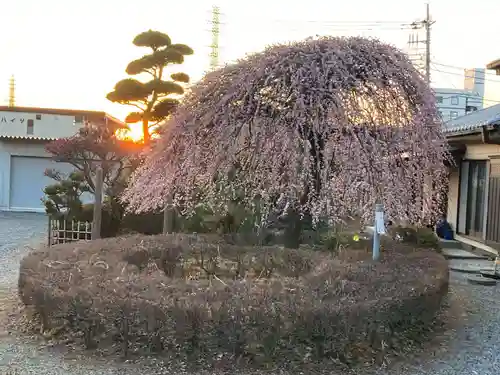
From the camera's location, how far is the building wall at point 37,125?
23.1 meters

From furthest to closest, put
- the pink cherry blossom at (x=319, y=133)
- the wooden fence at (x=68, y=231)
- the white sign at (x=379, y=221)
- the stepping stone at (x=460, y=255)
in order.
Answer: the wooden fence at (x=68, y=231) < the stepping stone at (x=460, y=255) < the pink cherry blossom at (x=319, y=133) < the white sign at (x=379, y=221)

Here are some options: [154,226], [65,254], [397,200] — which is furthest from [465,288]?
[154,226]

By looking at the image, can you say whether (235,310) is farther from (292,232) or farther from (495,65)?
(495,65)

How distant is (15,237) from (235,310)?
11.7 m

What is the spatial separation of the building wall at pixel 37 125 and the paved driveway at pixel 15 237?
349cm

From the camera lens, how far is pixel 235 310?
4.51 metres

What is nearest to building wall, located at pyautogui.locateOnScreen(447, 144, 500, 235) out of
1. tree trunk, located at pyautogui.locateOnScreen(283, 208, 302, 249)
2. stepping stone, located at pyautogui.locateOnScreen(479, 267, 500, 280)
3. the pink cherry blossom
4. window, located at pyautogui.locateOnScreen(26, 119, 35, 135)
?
stepping stone, located at pyautogui.locateOnScreen(479, 267, 500, 280)

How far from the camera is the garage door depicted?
23.4m

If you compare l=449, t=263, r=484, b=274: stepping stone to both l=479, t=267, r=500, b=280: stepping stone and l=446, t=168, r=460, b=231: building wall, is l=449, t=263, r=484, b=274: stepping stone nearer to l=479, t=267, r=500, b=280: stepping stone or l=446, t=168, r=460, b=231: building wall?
l=479, t=267, r=500, b=280: stepping stone

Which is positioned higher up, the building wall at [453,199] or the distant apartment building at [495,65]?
the distant apartment building at [495,65]

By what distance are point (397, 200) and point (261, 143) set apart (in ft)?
5.77

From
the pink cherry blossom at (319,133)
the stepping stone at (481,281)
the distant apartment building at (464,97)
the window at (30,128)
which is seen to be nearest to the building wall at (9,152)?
the window at (30,128)

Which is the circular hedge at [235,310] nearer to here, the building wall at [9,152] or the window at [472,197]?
the window at [472,197]

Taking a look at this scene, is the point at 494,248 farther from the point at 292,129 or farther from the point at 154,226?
the point at 154,226
